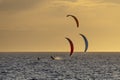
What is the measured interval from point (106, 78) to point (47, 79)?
34.5 ft

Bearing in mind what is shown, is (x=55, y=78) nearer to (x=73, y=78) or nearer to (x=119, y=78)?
(x=73, y=78)

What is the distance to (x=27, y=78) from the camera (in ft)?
247

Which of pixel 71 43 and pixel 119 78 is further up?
pixel 71 43

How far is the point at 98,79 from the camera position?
7531 cm

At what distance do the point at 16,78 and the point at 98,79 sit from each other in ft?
45.1

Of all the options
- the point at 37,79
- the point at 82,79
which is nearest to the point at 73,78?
the point at 82,79

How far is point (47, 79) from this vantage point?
74.8m

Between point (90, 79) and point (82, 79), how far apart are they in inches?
53.2

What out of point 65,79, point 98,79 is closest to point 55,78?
point 65,79

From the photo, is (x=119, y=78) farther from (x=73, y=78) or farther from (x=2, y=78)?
(x=2, y=78)

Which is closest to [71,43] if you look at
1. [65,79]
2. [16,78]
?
[65,79]

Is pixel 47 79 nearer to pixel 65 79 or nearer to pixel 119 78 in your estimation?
pixel 65 79

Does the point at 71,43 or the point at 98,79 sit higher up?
the point at 71,43

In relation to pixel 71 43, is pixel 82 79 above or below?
below
